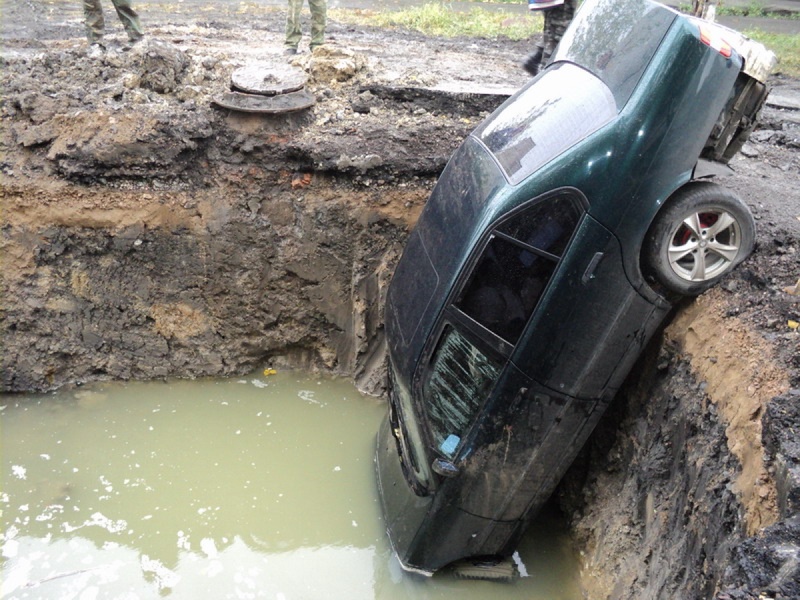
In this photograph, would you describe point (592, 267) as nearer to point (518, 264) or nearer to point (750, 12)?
point (518, 264)

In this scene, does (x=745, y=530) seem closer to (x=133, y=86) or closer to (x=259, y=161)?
(x=259, y=161)

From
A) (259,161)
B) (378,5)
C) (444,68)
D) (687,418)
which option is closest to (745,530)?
(687,418)

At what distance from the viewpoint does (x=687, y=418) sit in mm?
3545

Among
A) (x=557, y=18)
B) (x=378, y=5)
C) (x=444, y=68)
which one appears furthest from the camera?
(x=378, y=5)

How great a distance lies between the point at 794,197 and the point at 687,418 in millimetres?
2128

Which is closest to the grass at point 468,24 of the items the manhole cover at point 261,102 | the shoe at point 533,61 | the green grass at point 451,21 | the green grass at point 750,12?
the green grass at point 451,21

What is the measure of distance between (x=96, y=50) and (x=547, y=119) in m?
5.39

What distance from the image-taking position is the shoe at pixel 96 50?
20.9 ft

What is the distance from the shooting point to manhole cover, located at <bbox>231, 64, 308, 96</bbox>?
5.59m

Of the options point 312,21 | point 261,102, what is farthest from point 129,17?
point 261,102

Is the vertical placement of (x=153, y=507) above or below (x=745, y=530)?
below

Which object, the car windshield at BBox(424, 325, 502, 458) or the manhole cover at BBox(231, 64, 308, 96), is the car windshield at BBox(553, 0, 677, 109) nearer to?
Result: the car windshield at BBox(424, 325, 502, 458)

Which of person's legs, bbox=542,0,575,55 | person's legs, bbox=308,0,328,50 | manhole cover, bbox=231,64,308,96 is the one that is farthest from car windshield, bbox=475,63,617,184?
person's legs, bbox=308,0,328,50

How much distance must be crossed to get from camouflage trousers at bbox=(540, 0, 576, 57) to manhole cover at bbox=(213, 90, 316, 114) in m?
2.59
